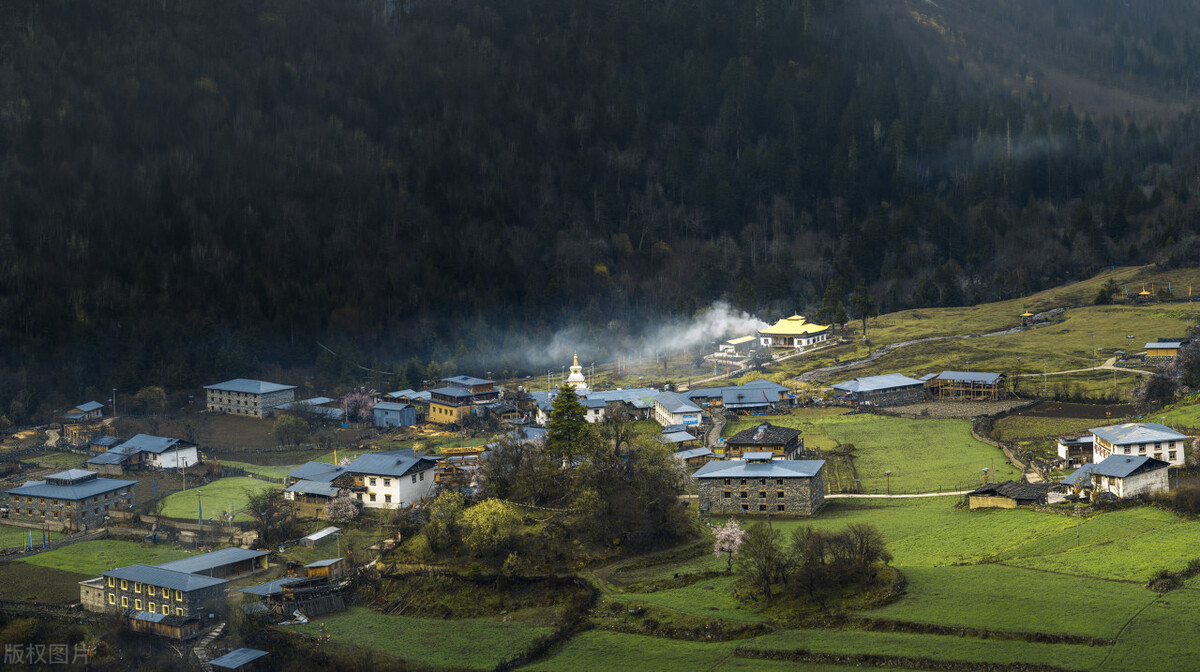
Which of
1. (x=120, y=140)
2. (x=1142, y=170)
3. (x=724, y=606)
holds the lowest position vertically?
(x=724, y=606)

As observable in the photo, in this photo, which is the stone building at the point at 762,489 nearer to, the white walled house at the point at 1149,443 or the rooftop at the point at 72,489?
the white walled house at the point at 1149,443

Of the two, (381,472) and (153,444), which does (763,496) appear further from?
(153,444)

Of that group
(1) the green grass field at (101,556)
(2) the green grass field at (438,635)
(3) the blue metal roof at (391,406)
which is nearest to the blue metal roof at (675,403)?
(3) the blue metal roof at (391,406)

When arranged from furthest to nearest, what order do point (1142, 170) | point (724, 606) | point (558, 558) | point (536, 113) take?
1. point (536, 113)
2. point (1142, 170)
3. point (558, 558)
4. point (724, 606)

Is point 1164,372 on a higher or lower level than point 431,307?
lower

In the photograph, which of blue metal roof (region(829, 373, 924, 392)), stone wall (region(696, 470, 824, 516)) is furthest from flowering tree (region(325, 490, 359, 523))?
blue metal roof (region(829, 373, 924, 392))

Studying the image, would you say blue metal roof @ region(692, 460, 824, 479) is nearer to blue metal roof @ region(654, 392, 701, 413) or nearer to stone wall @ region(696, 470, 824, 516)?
stone wall @ region(696, 470, 824, 516)

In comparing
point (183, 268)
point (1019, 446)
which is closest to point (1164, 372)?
point (1019, 446)

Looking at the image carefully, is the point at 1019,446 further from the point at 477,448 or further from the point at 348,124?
the point at 348,124

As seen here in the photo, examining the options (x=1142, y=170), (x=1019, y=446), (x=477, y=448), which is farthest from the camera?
(x=1142, y=170)
